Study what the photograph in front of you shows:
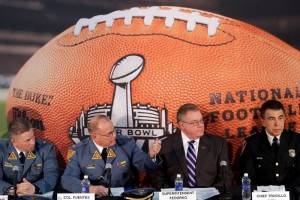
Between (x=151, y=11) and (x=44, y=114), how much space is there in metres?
1.05

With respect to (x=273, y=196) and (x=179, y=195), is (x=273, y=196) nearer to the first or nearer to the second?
(x=273, y=196)

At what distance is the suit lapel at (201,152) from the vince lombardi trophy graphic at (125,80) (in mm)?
537

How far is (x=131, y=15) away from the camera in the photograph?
12.7ft

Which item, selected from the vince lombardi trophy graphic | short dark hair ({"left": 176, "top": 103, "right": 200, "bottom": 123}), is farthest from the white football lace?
short dark hair ({"left": 176, "top": 103, "right": 200, "bottom": 123})

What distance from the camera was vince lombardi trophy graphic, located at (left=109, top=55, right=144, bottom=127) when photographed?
3.70m

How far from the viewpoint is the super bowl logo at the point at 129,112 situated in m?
3.67

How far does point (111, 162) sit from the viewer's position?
340 centimetres

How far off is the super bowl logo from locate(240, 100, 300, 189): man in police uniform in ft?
1.86

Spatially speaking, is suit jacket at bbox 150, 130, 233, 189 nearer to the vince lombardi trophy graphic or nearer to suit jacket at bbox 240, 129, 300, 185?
suit jacket at bbox 240, 129, 300, 185

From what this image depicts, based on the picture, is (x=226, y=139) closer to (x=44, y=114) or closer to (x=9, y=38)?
(x=44, y=114)

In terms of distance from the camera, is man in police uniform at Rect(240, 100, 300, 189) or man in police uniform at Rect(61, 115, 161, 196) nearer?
man in police uniform at Rect(61, 115, 161, 196)

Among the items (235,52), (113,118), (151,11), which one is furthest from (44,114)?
(235,52)

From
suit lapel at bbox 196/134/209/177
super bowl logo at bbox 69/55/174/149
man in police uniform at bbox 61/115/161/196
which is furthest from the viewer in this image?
super bowl logo at bbox 69/55/174/149

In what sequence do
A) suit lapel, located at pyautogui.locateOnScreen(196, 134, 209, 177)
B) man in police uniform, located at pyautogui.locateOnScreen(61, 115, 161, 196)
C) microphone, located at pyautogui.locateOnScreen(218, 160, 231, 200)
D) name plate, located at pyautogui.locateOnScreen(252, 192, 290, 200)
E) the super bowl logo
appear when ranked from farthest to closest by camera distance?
the super bowl logo → suit lapel, located at pyautogui.locateOnScreen(196, 134, 209, 177) → man in police uniform, located at pyautogui.locateOnScreen(61, 115, 161, 196) → microphone, located at pyautogui.locateOnScreen(218, 160, 231, 200) → name plate, located at pyautogui.locateOnScreen(252, 192, 290, 200)
